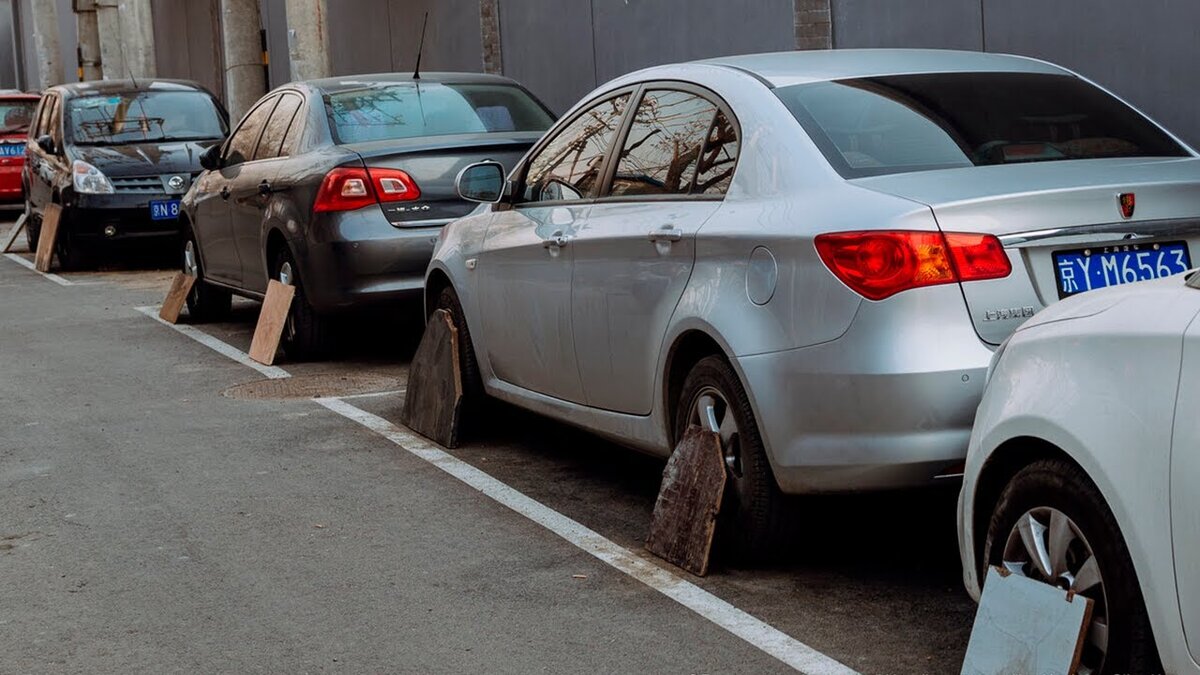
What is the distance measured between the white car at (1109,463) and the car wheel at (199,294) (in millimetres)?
9317

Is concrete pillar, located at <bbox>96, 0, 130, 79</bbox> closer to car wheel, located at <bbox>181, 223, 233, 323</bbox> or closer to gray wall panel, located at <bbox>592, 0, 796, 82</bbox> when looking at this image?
gray wall panel, located at <bbox>592, 0, 796, 82</bbox>

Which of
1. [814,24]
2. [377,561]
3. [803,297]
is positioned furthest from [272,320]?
[803,297]

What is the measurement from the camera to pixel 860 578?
5.58 meters

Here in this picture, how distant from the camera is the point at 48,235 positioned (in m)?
17.5

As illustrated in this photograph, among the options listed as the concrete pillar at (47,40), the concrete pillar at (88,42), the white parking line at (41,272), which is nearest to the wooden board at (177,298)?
the white parking line at (41,272)

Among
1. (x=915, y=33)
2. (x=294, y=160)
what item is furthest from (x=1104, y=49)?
(x=294, y=160)

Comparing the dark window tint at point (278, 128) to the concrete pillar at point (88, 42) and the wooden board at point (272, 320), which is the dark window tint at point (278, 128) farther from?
the concrete pillar at point (88, 42)

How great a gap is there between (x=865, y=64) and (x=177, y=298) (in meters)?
8.12

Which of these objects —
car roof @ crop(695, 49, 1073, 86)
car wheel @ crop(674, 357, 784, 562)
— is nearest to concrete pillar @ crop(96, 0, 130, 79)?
car roof @ crop(695, 49, 1073, 86)

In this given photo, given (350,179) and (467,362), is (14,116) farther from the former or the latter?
(467,362)

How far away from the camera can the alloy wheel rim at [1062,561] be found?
3.88 m

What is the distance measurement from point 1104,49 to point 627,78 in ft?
12.8

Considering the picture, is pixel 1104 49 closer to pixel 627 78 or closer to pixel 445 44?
pixel 627 78

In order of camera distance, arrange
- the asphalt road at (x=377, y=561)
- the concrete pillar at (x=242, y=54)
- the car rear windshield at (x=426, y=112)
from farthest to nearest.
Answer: the concrete pillar at (x=242, y=54) < the car rear windshield at (x=426, y=112) < the asphalt road at (x=377, y=561)
